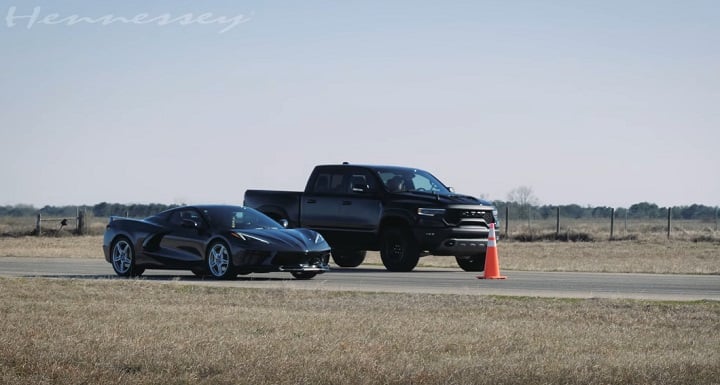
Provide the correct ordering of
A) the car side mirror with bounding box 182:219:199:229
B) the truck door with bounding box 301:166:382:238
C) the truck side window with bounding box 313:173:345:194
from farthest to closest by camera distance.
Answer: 1. the truck side window with bounding box 313:173:345:194
2. the truck door with bounding box 301:166:382:238
3. the car side mirror with bounding box 182:219:199:229

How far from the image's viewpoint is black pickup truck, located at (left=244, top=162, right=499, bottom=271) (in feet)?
78.3

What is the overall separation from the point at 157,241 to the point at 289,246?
2.37 metres

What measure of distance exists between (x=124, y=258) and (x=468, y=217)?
22.1 feet

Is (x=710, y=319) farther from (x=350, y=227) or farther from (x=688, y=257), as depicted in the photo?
(x=688, y=257)

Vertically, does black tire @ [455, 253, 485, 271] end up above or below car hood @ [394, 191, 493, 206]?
below

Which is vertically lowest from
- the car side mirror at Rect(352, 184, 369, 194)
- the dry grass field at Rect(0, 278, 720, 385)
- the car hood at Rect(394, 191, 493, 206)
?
the dry grass field at Rect(0, 278, 720, 385)

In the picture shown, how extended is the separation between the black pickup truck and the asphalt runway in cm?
53

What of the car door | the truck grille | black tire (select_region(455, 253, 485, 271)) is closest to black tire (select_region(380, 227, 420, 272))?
the truck grille

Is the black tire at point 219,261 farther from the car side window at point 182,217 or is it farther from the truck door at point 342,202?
the truck door at point 342,202

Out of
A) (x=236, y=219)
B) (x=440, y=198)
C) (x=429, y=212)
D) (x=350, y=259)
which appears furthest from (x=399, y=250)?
(x=236, y=219)

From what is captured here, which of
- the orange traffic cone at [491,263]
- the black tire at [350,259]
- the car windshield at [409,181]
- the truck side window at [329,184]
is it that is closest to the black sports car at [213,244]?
the orange traffic cone at [491,263]

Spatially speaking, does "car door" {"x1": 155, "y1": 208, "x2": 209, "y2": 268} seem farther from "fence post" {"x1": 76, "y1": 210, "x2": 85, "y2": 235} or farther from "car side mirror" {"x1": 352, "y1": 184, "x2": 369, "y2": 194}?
"fence post" {"x1": 76, "y1": 210, "x2": 85, "y2": 235}

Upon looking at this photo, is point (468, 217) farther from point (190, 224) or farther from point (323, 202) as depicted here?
point (190, 224)

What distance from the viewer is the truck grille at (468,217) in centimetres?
2391
